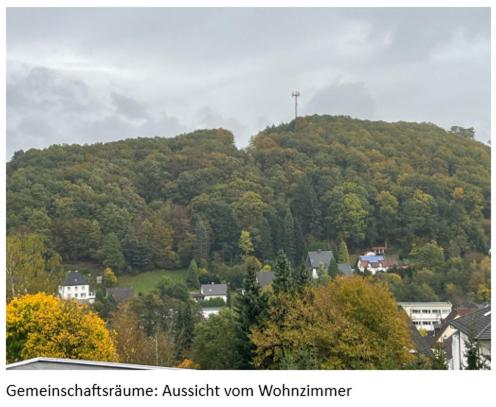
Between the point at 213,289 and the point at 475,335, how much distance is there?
127 feet

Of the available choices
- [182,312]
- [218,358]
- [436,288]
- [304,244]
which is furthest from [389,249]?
[218,358]

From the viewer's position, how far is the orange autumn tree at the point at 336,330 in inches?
655

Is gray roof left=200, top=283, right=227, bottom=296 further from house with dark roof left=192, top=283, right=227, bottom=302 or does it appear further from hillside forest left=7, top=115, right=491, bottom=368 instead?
hillside forest left=7, top=115, right=491, bottom=368

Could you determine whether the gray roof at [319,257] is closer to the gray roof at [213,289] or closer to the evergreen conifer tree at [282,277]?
the gray roof at [213,289]

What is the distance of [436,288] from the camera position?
170 feet

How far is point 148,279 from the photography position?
5744 centimetres

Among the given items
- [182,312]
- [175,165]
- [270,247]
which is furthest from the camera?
[175,165]

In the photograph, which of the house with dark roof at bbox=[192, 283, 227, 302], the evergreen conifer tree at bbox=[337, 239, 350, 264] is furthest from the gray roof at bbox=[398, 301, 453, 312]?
the evergreen conifer tree at bbox=[337, 239, 350, 264]

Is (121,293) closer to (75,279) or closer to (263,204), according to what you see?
(75,279)

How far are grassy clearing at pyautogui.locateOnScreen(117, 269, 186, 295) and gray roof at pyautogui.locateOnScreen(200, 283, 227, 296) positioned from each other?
3.77 metres

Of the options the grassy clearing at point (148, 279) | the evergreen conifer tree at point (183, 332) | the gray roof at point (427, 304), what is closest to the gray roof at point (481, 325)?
the evergreen conifer tree at point (183, 332)

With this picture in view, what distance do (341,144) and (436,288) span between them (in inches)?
1341

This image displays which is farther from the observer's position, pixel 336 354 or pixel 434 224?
pixel 434 224

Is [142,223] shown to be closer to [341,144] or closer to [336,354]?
[341,144]
